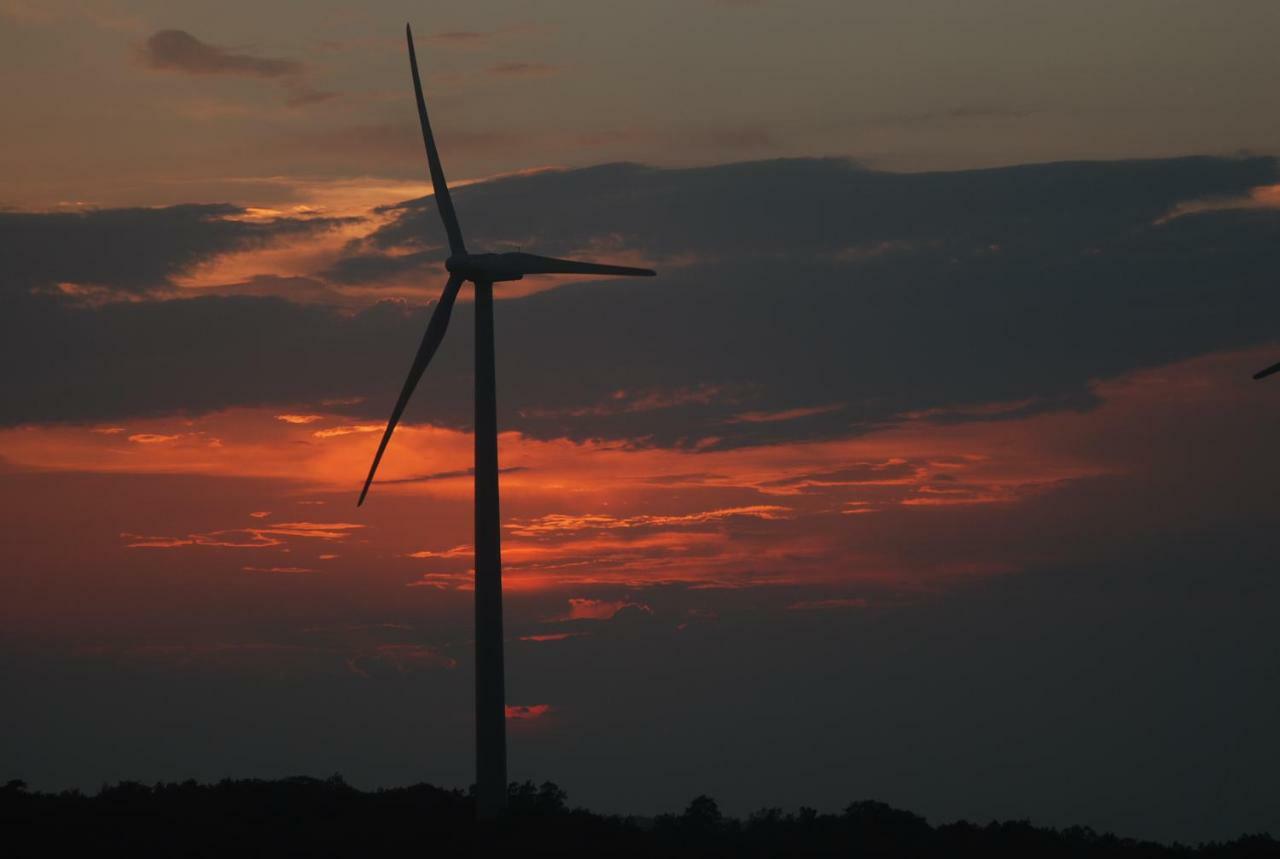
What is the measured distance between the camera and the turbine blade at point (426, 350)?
76562 mm

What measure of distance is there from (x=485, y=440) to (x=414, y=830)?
24.1m

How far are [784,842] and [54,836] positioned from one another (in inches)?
1837

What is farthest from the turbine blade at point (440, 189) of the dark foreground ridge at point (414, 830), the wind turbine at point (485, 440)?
the dark foreground ridge at point (414, 830)

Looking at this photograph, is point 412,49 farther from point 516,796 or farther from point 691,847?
point 516,796

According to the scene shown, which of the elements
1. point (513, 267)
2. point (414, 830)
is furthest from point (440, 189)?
point (414, 830)

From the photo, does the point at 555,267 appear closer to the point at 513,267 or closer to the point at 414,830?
the point at 513,267

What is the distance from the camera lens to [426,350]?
79125mm

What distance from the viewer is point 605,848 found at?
285ft

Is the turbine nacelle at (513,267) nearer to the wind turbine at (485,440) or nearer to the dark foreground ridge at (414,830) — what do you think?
the wind turbine at (485,440)

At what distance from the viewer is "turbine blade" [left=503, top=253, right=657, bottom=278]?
3172 inches

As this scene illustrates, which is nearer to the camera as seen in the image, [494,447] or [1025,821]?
[494,447]

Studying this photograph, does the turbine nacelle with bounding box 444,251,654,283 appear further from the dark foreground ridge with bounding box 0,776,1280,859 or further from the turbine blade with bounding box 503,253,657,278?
the dark foreground ridge with bounding box 0,776,1280,859

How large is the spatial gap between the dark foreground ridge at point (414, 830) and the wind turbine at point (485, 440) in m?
4.25

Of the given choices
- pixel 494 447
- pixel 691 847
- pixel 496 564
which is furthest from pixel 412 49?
pixel 691 847
